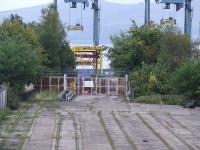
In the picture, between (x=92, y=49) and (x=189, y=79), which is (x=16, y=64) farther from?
(x=92, y=49)

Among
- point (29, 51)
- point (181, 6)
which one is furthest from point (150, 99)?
point (181, 6)

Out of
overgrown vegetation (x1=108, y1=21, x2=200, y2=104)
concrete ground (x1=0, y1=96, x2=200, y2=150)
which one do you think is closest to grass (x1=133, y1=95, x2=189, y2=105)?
overgrown vegetation (x1=108, y1=21, x2=200, y2=104)

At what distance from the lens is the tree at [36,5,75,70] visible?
220 ft

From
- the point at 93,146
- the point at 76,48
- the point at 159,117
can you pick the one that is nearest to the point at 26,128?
the point at 93,146

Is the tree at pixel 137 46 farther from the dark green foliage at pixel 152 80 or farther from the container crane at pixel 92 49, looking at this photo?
the container crane at pixel 92 49

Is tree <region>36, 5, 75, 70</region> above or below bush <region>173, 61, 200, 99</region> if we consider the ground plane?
above

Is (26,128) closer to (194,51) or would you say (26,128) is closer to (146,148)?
(146,148)

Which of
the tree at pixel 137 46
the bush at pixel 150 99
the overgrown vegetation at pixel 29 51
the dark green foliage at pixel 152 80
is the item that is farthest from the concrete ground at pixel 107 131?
the tree at pixel 137 46

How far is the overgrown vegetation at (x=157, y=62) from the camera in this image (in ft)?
152

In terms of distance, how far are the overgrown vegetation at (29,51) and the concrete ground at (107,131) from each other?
515 centimetres

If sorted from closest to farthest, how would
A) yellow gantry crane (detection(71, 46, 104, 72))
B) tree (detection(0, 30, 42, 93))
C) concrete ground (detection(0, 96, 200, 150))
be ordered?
concrete ground (detection(0, 96, 200, 150))
tree (detection(0, 30, 42, 93))
yellow gantry crane (detection(71, 46, 104, 72))

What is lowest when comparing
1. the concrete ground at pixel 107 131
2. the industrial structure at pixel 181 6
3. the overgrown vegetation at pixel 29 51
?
the concrete ground at pixel 107 131

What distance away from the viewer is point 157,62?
60.2 meters

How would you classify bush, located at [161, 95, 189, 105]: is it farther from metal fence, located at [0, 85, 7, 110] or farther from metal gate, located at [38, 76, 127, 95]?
metal fence, located at [0, 85, 7, 110]
